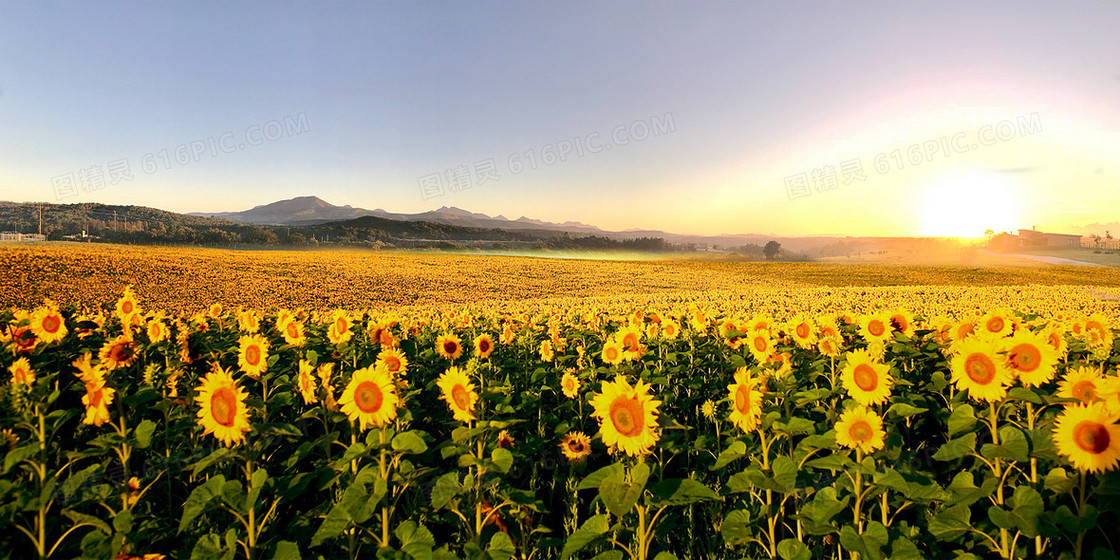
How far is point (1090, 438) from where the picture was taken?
262 cm

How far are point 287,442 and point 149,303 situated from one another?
83.3 ft

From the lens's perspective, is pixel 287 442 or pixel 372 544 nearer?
pixel 372 544

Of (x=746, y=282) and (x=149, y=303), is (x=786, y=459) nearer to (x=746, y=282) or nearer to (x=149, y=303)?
(x=149, y=303)

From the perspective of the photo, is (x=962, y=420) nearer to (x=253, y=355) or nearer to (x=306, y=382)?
(x=306, y=382)

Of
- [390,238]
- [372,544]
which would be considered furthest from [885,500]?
[390,238]

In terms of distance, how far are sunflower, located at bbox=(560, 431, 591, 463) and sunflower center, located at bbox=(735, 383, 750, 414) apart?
1.20m

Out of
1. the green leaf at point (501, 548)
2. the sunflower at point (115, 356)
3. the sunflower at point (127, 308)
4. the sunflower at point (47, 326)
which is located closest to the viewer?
the green leaf at point (501, 548)

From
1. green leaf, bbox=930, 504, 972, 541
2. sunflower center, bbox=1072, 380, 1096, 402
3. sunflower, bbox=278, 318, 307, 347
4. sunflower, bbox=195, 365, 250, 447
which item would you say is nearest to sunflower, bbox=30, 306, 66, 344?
sunflower, bbox=278, 318, 307, 347

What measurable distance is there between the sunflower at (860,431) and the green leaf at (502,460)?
82.8 inches

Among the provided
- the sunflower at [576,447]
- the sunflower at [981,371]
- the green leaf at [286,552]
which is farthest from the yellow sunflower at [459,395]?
the sunflower at [981,371]

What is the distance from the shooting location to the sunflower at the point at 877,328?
204 inches

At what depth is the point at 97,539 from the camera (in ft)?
9.19

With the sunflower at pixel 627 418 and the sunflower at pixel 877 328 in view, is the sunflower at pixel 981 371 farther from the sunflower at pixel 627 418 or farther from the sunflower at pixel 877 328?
the sunflower at pixel 627 418

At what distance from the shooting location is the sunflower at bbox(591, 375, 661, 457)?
9.12ft
